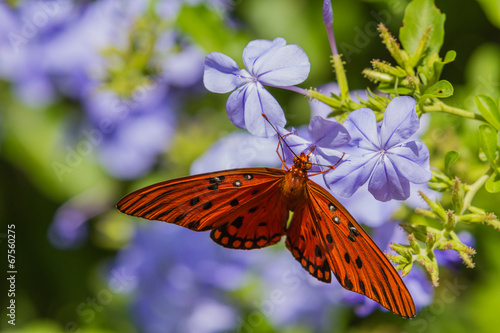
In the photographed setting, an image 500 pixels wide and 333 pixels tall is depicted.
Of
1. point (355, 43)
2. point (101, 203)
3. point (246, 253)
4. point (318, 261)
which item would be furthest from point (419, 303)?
point (101, 203)

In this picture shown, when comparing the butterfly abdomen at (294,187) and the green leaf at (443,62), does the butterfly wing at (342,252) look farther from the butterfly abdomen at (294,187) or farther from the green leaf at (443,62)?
the green leaf at (443,62)

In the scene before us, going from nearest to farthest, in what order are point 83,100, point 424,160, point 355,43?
1. point 424,160
2. point 355,43
3. point 83,100

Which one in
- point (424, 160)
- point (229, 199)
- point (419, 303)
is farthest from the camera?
point (419, 303)

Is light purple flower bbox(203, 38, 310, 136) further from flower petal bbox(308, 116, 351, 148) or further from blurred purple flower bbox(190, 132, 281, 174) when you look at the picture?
blurred purple flower bbox(190, 132, 281, 174)

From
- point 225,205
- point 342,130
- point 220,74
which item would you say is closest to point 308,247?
point 225,205

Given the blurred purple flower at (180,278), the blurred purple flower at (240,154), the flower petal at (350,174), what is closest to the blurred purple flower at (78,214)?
the blurred purple flower at (180,278)

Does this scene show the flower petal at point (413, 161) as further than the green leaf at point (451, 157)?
No

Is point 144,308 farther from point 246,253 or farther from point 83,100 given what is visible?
point 83,100
